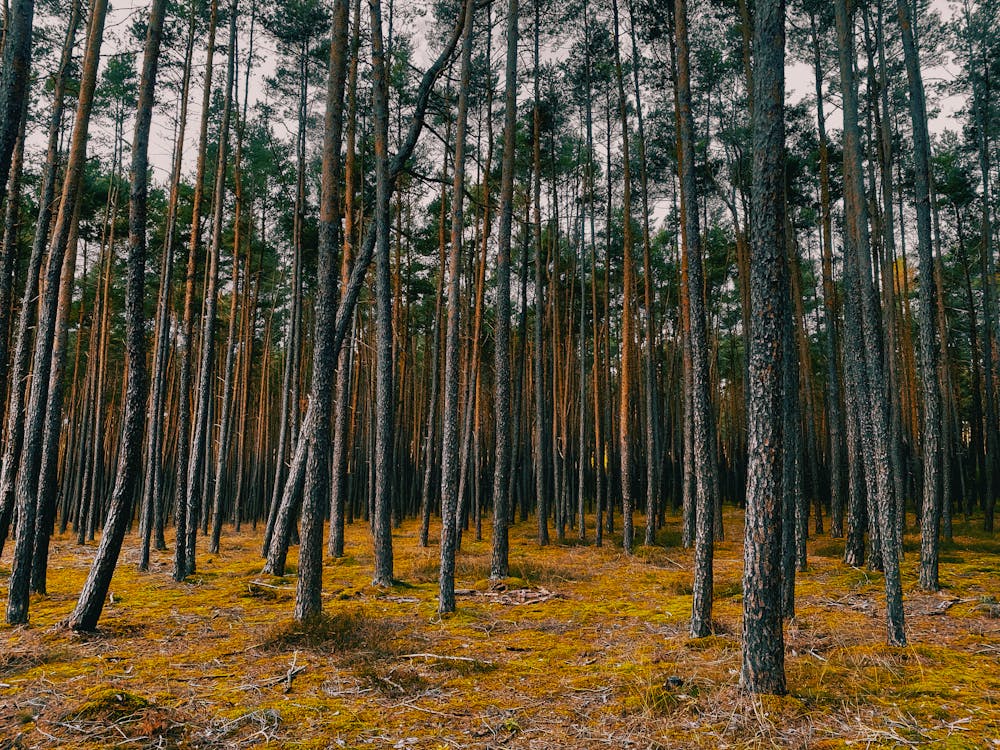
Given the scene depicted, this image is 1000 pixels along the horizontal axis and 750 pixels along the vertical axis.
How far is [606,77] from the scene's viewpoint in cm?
1508

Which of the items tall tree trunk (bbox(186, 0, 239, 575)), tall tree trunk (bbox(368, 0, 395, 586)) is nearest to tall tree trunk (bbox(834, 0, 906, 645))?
tall tree trunk (bbox(368, 0, 395, 586))

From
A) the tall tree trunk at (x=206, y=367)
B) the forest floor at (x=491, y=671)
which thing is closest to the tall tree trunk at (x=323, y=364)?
the forest floor at (x=491, y=671)

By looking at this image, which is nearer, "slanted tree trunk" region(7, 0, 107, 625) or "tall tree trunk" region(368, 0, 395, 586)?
"slanted tree trunk" region(7, 0, 107, 625)

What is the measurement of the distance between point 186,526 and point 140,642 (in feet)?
12.7

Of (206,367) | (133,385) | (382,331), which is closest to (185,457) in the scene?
(206,367)

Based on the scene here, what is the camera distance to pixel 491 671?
199 inches

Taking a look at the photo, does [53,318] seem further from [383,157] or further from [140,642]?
[383,157]

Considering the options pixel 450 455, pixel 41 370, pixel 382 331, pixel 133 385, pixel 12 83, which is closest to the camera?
pixel 12 83

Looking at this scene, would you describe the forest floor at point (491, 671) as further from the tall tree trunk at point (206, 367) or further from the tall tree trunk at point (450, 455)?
the tall tree trunk at point (206, 367)

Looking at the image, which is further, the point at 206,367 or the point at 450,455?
the point at 206,367

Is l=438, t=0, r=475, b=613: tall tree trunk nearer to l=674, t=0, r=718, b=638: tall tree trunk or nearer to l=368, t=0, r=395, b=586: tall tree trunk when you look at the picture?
l=368, t=0, r=395, b=586: tall tree trunk

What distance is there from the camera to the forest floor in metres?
3.72

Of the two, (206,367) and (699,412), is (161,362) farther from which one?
(699,412)

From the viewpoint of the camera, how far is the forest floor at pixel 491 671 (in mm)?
3717
